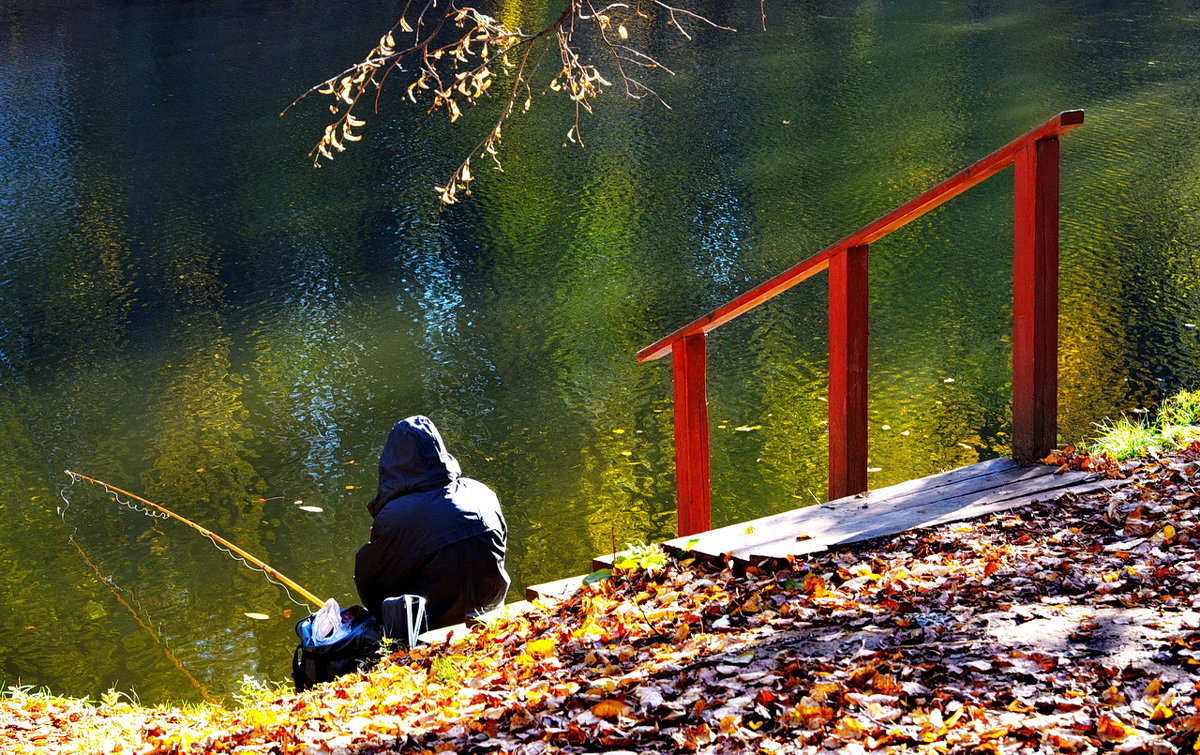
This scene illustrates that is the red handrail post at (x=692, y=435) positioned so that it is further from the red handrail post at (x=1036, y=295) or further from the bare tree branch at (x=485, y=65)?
the red handrail post at (x=1036, y=295)

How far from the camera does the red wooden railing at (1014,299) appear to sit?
3906 mm

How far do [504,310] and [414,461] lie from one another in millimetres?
5654

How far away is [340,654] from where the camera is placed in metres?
4.02

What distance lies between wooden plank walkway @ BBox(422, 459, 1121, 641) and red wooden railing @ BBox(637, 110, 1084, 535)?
0.18 meters

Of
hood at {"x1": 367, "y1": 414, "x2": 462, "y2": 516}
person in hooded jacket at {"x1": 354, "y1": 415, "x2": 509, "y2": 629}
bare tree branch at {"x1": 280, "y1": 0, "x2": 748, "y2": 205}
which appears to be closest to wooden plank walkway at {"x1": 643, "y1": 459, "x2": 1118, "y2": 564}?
person in hooded jacket at {"x1": 354, "y1": 415, "x2": 509, "y2": 629}

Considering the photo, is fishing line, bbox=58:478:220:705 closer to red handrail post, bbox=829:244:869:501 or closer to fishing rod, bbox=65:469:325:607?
fishing rod, bbox=65:469:325:607

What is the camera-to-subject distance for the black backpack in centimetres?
400

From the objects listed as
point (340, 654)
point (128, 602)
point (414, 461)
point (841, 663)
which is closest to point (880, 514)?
point (841, 663)

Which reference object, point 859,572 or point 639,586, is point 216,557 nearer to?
point 639,586

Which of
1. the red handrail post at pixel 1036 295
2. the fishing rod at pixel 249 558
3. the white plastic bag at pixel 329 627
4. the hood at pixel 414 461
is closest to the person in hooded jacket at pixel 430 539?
the hood at pixel 414 461

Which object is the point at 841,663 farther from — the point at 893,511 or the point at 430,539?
the point at 430,539

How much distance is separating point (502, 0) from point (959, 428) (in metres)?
24.6

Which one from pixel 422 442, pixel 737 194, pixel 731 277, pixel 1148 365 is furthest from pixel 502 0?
pixel 422 442

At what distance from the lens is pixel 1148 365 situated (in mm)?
7875
